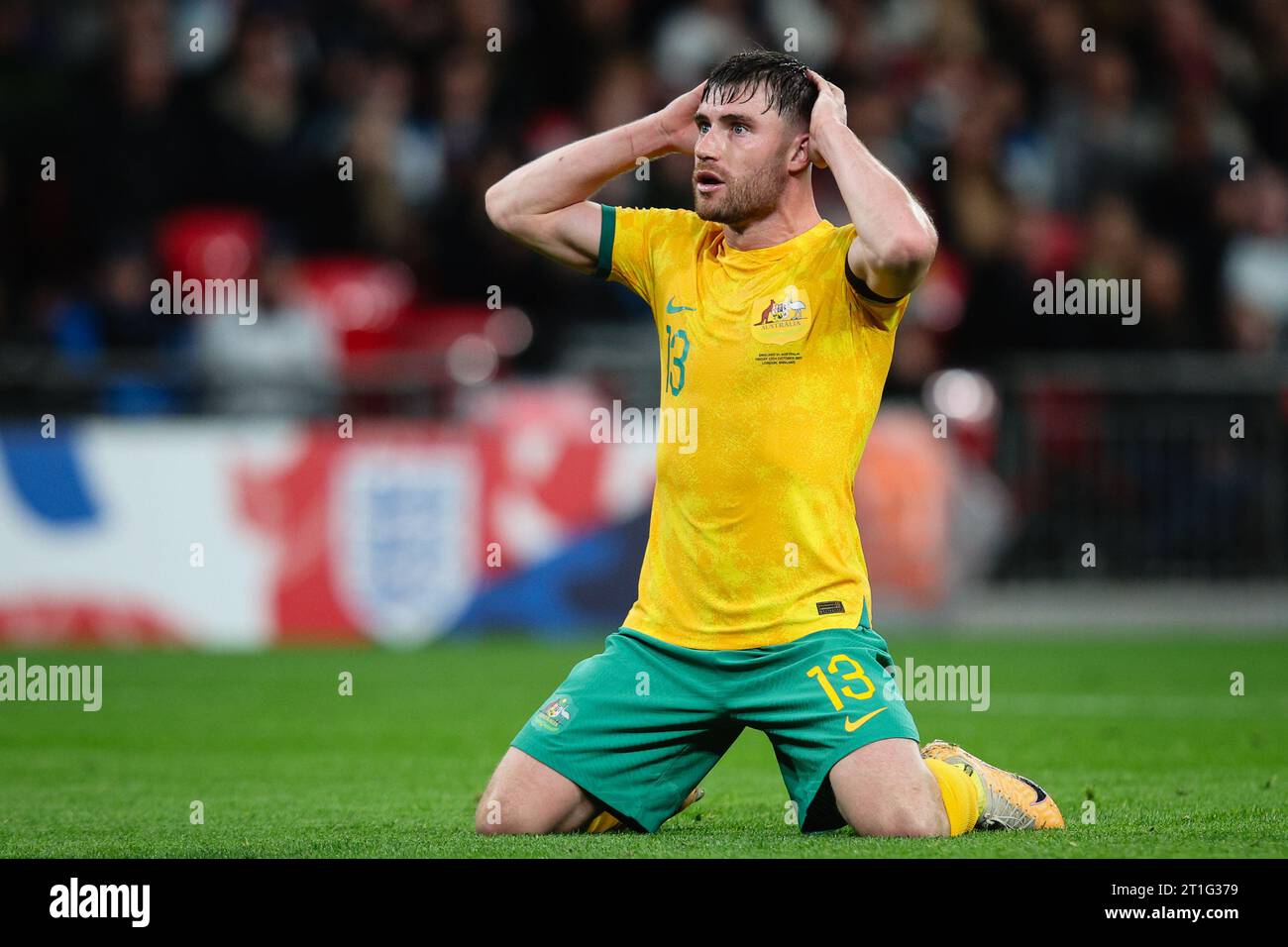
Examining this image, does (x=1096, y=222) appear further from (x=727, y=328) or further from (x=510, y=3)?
(x=727, y=328)

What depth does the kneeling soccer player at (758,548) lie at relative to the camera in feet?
20.6

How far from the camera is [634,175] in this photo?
1566 centimetres

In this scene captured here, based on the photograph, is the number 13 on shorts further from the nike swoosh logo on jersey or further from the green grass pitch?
the green grass pitch

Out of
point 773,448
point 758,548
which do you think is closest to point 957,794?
point 758,548

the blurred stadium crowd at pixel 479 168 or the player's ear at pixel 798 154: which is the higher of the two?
the blurred stadium crowd at pixel 479 168

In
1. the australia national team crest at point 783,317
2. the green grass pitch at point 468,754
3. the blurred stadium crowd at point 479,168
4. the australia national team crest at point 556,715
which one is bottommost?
the green grass pitch at point 468,754

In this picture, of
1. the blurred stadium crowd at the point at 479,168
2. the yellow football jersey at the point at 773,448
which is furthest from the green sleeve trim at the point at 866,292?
the blurred stadium crowd at the point at 479,168

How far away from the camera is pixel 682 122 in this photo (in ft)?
21.7

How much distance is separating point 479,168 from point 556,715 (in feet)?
33.1

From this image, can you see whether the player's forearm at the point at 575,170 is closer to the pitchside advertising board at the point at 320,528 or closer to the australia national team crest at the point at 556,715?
the australia national team crest at the point at 556,715

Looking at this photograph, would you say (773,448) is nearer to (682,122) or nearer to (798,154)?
(798,154)

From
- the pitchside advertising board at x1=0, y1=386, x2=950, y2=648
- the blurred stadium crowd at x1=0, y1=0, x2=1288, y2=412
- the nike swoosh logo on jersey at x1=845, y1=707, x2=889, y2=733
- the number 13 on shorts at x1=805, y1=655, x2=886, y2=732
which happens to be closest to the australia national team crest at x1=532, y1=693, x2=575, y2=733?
the number 13 on shorts at x1=805, y1=655, x2=886, y2=732

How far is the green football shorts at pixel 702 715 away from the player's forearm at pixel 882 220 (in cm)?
116
